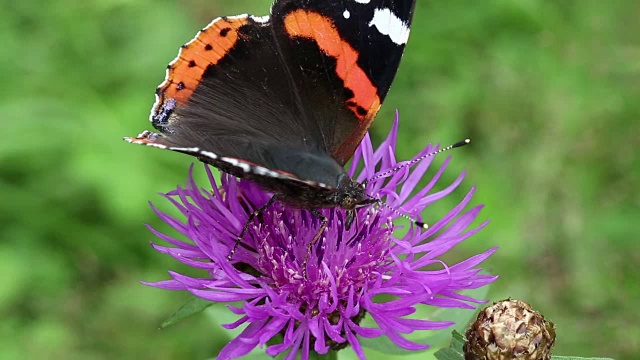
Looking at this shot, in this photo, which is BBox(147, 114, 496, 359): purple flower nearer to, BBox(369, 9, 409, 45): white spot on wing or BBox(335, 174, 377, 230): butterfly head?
BBox(335, 174, 377, 230): butterfly head

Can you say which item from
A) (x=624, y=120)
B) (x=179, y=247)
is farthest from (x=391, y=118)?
(x=179, y=247)

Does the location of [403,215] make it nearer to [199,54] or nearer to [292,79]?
[292,79]

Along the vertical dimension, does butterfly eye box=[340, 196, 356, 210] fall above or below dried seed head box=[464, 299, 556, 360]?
above

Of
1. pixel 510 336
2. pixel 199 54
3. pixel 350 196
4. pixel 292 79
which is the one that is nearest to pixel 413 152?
pixel 292 79

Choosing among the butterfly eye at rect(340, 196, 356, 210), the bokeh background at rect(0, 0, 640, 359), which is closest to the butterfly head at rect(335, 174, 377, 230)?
the butterfly eye at rect(340, 196, 356, 210)

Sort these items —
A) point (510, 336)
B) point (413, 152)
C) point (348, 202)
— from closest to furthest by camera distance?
point (510, 336) < point (348, 202) < point (413, 152)

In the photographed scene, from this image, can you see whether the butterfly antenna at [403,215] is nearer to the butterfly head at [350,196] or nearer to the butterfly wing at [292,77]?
the butterfly head at [350,196]
